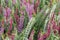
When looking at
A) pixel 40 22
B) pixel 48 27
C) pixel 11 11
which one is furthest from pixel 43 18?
pixel 11 11

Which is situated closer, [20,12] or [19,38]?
[19,38]

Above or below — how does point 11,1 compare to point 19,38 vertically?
above

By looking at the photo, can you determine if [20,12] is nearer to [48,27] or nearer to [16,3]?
[16,3]

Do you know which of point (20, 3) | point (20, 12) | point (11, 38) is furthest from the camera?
point (20, 3)

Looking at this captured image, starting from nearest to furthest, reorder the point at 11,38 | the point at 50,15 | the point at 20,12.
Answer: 1. the point at 11,38
2. the point at 50,15
3. the point at 20,12

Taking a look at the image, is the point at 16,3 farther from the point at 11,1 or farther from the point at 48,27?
the point at 48,27

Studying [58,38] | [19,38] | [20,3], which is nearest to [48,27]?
[58,38]
